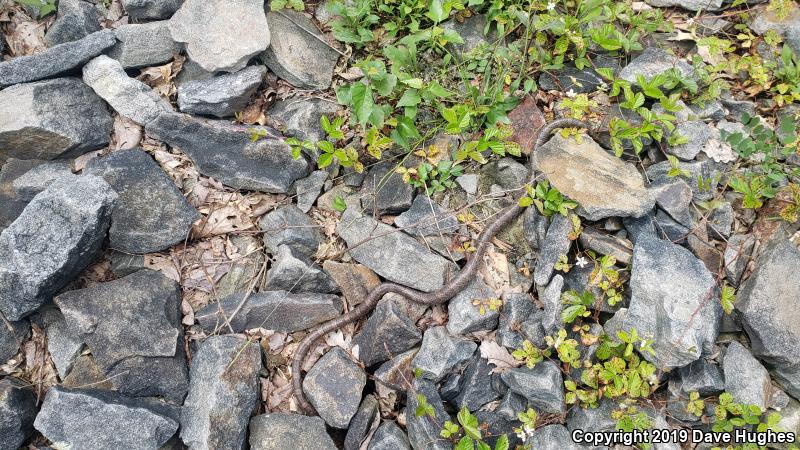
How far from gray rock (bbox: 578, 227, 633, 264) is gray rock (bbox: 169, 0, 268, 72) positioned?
10.6 ft

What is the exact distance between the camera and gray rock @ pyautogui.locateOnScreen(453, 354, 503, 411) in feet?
13.8

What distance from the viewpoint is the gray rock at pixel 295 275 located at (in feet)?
14.9

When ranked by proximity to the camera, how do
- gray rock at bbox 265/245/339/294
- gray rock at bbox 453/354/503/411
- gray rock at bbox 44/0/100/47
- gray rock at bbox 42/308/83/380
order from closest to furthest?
gray rock at bbox 453/354/503/411, gray rock at bbox 42/308/83/380, gray rock at bbox 265/245/339/294, gray rock at bbox 44/0/100/47

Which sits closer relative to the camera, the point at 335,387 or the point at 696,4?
the point at 335,387

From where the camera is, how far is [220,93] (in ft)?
16.0

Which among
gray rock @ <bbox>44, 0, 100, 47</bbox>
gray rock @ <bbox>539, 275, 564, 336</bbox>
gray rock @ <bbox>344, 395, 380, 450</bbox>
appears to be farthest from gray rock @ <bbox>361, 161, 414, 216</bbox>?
gray rock @ <bbox>44, 0, 100, 47</bbox>

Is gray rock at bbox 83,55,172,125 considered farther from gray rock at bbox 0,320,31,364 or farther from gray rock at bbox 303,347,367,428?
gray rock at bbox 303,347,367,428

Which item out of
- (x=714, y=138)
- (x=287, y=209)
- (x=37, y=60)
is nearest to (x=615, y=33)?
(x=714, y=138)

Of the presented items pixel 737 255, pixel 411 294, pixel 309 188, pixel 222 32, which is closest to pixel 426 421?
pixel 411 294

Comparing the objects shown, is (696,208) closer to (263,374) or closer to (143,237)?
(263,374)

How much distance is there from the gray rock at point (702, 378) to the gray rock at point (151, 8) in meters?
5.45

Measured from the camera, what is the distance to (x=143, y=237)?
15.0 ft

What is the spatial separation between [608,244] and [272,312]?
9.01 ft

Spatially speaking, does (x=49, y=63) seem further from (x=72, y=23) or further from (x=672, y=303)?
(x=672, y=303)
